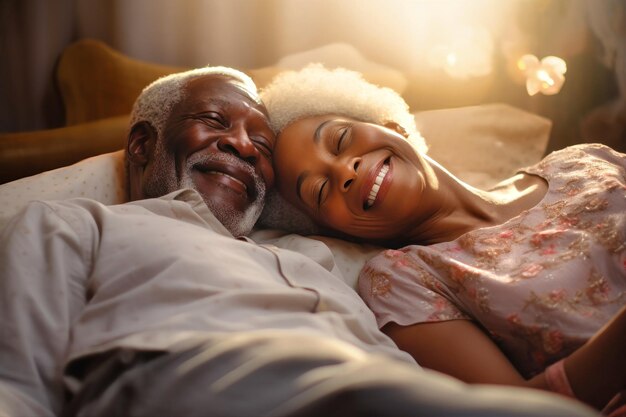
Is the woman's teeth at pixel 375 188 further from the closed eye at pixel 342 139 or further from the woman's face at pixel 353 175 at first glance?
the closed eye at pixel 342 139

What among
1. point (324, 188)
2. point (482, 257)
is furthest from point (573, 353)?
point (324, 188)

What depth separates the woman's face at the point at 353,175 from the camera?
4.81 ft

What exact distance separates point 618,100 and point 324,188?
1.50m

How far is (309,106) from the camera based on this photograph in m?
1.68

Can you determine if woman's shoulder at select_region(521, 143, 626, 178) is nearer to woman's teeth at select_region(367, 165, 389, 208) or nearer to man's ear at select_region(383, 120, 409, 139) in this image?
man's ear at select_region(383, 120, 409, 139)

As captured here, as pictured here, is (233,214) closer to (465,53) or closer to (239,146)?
(239,146)

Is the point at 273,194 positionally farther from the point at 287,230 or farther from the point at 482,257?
the point at 482,257

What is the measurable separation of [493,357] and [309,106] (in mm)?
783

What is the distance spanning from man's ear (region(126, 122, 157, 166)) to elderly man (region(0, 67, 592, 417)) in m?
0.30

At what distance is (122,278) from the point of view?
1.06m

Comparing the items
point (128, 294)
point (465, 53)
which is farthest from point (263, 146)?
point (465, 53)

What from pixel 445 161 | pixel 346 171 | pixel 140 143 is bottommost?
pixel 445 161

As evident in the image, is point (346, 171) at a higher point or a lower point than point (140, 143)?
higher

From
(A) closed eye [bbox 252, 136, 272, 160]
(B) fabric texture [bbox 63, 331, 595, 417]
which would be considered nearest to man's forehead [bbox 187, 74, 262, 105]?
(A) closed eye [bbox 252, 136, 272, 160]
